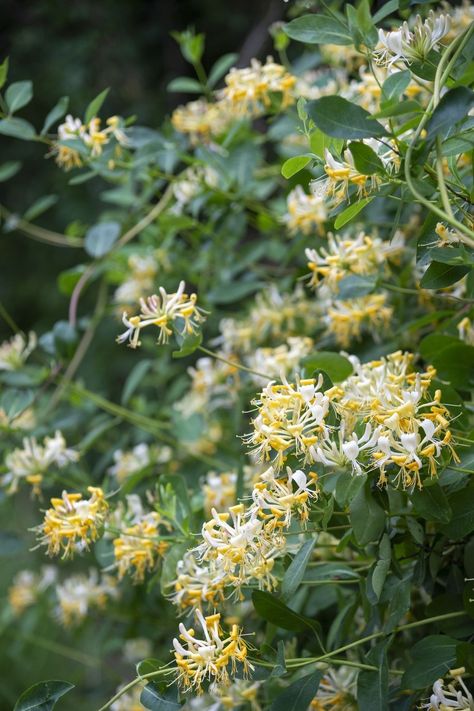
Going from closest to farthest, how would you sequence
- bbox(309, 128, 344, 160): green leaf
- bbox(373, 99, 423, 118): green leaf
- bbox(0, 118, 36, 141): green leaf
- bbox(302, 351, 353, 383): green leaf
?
1. bbox(373, 99, 423, 118): green leaf
2. bbox(309, 128, 344, 160): green leaf
3. bbox(302, 351, 353, 383): green leaf
4. bbox(0, 118, 36, 141): green leaf

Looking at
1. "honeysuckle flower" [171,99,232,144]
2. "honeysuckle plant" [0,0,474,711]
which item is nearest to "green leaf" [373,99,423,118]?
"honeysuckle plant" [0,0,474,711]

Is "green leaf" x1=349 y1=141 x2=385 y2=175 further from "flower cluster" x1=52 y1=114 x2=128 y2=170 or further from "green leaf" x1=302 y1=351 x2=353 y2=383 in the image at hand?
"flower cluster" x1=52 y1=114 x2=128 y2=170

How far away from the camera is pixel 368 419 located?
637 millimetres

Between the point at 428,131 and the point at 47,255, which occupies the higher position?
the point at 428,131

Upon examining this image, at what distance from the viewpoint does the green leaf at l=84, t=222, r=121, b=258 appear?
1285mm

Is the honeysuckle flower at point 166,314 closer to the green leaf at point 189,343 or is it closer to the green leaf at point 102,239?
the green leaf at point 189,343

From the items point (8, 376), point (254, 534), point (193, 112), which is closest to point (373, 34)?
point (254, 534)

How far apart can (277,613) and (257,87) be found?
65 centimetres

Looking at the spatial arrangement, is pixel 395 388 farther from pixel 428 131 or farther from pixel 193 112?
pixel 193 112

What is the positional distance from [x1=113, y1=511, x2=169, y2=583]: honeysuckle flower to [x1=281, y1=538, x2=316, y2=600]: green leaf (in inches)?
6.6

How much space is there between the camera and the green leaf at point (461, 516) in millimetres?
646

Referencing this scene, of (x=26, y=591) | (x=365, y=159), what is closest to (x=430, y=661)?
(x=365, y=159)

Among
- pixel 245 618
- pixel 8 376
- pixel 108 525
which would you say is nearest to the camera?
pixel 108 525

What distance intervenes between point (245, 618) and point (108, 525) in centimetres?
32
